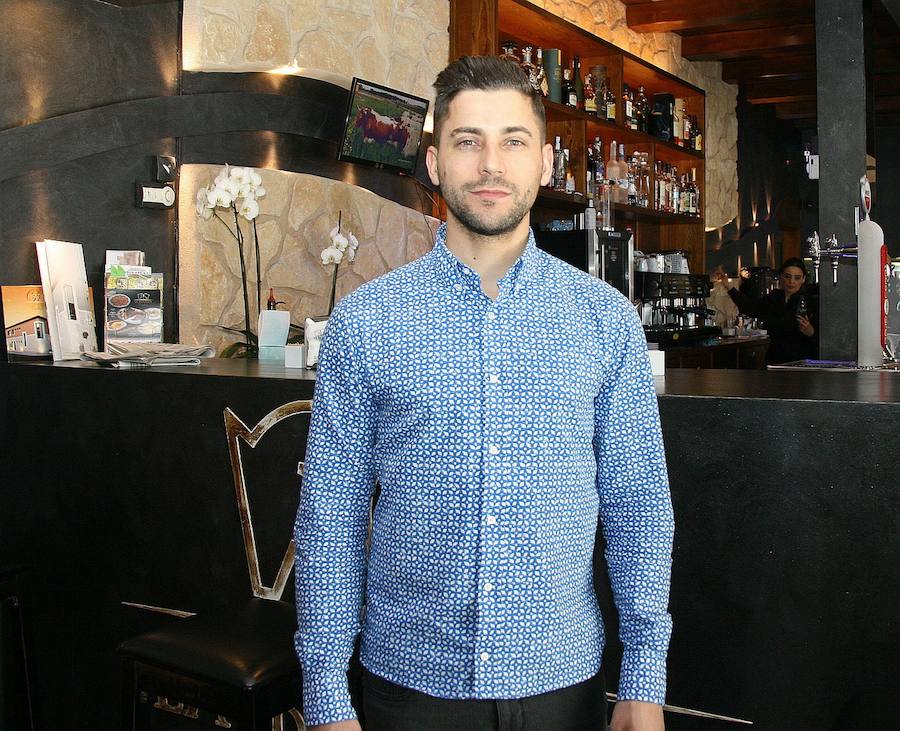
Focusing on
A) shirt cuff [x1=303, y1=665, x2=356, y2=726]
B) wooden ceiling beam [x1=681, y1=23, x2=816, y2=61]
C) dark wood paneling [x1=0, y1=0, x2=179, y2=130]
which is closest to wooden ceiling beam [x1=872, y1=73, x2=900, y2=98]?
wooden ceiling beam [x1=681, y1=23, x2=816, y2=61]

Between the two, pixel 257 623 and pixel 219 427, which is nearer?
pixel 257 623

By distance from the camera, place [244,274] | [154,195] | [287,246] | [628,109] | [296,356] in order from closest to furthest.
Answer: [296,356] < [154,195] < [244,274] < [287,246] < [628,109]

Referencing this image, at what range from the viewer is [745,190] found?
31.8 ft

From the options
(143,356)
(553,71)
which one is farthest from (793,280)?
(143,356)

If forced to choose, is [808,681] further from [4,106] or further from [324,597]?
[4,106]

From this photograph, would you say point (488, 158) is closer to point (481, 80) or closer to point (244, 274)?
point (481, 80)

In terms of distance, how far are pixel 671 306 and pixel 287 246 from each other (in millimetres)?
3637

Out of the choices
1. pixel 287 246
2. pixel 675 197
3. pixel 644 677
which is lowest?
pixel 644 677

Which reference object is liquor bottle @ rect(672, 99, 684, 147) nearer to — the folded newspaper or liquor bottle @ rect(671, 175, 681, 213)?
liquor bottle @ rect(671, 175, 681, 213)

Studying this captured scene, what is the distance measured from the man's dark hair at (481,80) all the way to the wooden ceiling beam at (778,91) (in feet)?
28.8

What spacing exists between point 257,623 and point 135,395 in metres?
1.00

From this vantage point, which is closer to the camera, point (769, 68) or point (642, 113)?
point (642, 113)

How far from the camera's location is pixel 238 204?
381cm

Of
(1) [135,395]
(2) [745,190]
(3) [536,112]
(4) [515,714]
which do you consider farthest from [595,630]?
(2) [745,190]
